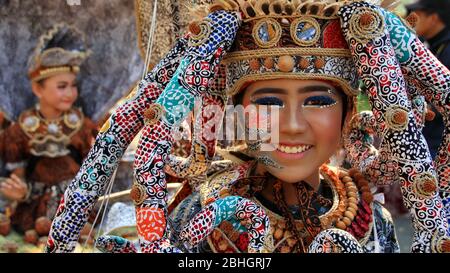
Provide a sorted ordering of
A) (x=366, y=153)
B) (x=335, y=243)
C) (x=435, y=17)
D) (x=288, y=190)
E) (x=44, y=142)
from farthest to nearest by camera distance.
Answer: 1. (x=44, y=142)
2. (x=435, y=17)
3. (x=366, y=153)
4. (x=288, y=190)
5. (x=335, y=243)

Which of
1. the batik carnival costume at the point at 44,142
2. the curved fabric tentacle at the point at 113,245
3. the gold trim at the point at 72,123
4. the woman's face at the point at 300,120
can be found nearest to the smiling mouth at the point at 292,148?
the woman's face at the point at 300,120

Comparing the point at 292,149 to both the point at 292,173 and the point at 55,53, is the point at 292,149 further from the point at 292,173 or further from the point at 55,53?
the point at 55,53

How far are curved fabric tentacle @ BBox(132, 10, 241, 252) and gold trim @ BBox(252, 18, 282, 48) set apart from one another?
0.22ft

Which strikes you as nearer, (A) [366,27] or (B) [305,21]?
(A) [366,27]

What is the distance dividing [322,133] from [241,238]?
0.48 metres

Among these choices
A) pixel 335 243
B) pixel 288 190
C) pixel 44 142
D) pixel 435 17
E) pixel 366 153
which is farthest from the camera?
pixel 44 142

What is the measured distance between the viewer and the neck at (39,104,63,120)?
24.6 ft

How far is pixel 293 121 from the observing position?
3.29 metres

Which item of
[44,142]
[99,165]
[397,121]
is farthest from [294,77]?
[44,142]

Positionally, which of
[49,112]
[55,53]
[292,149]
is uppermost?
[55,53]

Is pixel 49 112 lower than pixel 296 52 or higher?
lower

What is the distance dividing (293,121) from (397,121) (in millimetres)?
386

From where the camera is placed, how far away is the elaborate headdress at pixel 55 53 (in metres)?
7.48

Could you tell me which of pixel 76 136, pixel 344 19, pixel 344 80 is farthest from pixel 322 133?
pixel 76 136
